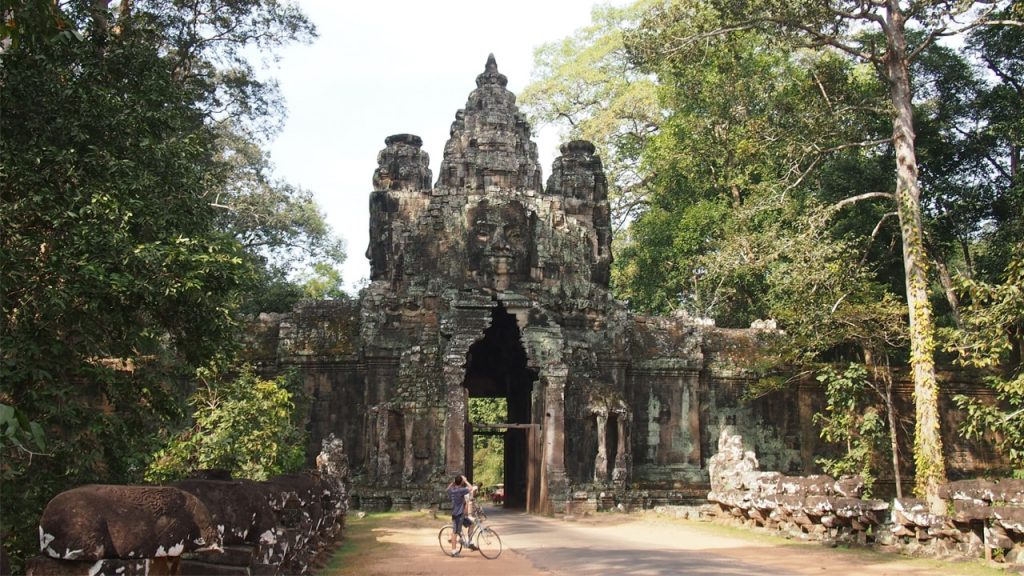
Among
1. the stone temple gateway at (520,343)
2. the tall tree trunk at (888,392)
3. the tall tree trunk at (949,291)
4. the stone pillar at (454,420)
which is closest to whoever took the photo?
the stone pillar at (454,420)

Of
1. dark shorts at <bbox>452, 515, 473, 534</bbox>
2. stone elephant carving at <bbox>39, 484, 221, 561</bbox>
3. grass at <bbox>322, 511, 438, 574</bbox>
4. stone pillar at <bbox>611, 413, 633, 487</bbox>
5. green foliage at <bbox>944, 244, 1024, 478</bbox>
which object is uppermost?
green foliage at <bbox>944, 244, 1024, 478</bbox>

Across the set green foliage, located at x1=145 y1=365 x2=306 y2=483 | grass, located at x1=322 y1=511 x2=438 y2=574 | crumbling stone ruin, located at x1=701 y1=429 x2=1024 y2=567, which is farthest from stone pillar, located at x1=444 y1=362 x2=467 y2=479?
crumbling stone ruin, located at x1=701 y1=429 x2=1024 y2=567

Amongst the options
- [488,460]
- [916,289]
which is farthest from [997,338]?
[488,460]

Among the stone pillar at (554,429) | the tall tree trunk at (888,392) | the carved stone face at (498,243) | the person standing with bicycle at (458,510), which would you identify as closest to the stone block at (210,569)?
the person standing with bicycle at (458,510)

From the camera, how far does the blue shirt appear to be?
11680mm

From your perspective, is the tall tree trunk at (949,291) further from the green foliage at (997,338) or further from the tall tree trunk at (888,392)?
the tall tree trunk at (888,392)

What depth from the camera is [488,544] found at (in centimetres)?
1216

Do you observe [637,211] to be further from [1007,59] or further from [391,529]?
[391,529]

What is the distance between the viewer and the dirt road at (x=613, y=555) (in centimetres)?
1005

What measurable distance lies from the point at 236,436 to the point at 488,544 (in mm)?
5061

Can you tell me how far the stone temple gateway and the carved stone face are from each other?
0.03 metres

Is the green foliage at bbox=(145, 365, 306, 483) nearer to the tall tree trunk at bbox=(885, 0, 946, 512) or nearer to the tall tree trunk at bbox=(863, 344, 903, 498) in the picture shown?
the tall tree trunk at bbox=(885, 0, 946, 512)

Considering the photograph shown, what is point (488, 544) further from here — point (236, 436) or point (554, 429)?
point (554, 429)

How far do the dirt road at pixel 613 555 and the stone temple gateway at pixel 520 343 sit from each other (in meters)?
2.62
